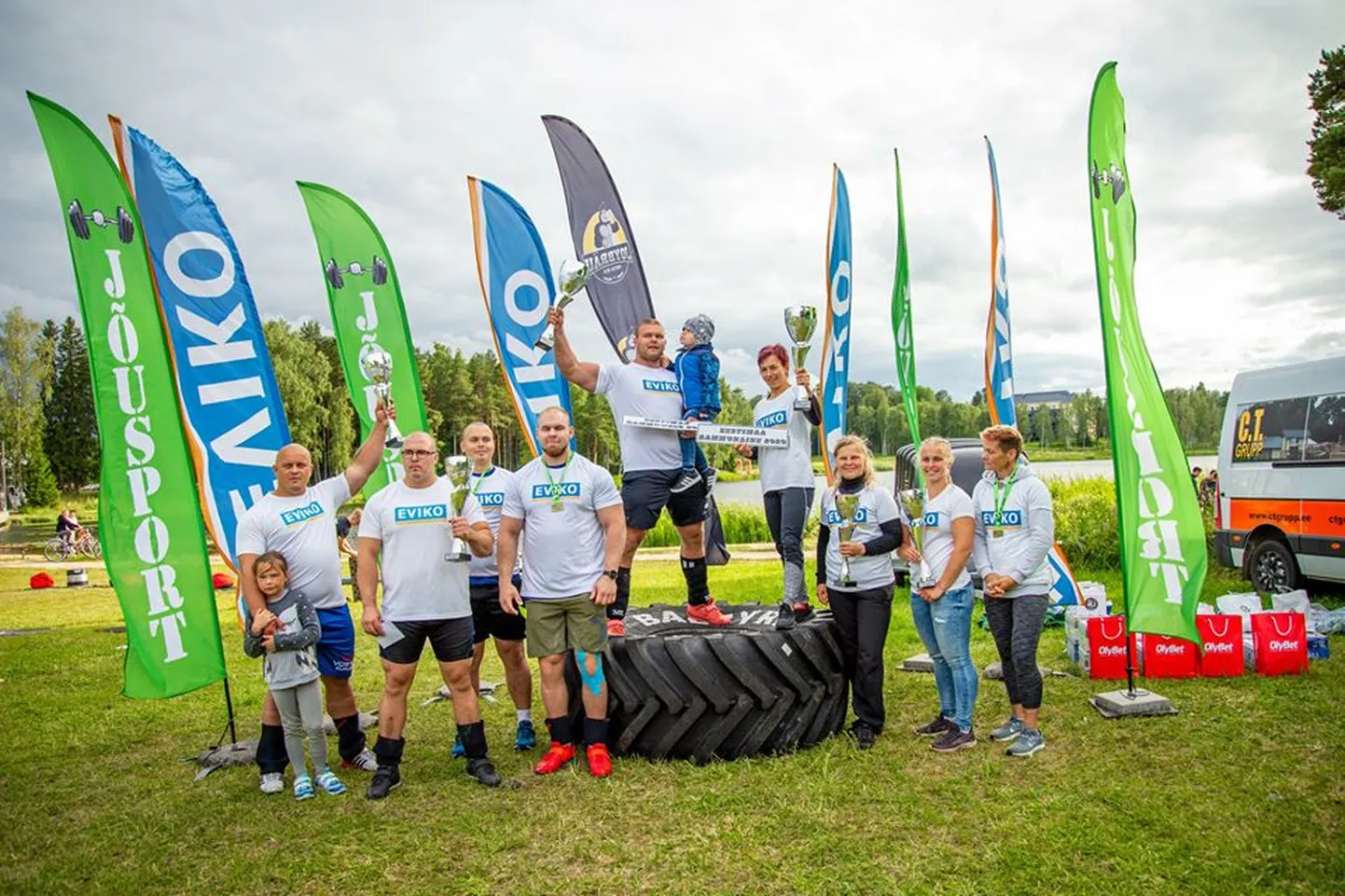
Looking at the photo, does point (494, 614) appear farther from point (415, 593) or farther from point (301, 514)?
point (301, 514)

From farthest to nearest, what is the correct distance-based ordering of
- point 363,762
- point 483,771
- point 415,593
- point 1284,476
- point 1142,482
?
point 1284,476, point 1142,482, point 363,762, point 483,771, point 415,593

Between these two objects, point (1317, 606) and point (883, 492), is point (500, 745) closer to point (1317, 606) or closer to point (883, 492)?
point (883, 492)

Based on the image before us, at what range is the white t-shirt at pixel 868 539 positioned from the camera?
4707 millimetres

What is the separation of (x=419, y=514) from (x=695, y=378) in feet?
5.75

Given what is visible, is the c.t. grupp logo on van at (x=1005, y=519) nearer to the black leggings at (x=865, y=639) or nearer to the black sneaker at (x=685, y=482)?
the black leggings at (x=865, y=639)

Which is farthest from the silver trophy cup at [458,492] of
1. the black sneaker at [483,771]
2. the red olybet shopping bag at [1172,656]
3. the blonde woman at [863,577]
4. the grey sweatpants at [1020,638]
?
the red olybet shopping bag at [1172,656]

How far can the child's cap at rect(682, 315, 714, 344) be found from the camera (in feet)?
16.5

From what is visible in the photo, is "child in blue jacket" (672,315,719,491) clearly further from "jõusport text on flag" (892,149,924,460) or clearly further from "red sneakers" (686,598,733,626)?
"jõusport text on flag" (892,149,924,460)

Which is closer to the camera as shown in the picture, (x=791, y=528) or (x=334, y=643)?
(x=334, y=643)

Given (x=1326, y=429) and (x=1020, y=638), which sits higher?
(x=1326, y=429)

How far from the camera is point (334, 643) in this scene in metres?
4.64

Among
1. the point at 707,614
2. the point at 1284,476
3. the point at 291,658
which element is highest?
the point at 1284,476

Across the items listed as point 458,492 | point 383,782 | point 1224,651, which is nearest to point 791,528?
point 458,492

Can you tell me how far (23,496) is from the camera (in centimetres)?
4509
